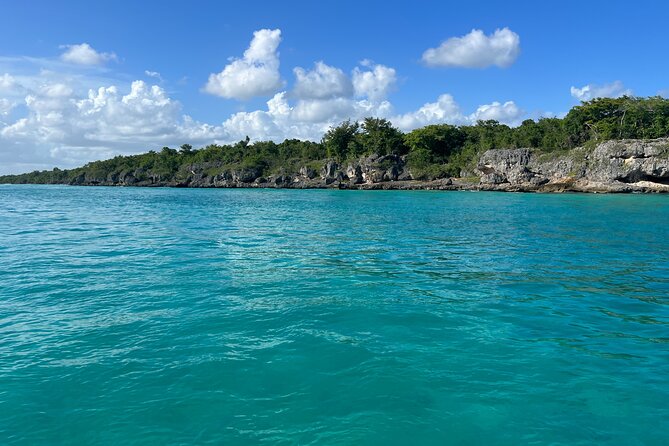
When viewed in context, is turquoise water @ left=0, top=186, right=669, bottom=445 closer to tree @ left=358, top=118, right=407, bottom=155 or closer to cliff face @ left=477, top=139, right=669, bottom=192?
cliff face @ left=477, top=139, right=669, bottom=192

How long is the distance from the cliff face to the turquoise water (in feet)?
253

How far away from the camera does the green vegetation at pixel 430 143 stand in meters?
96.5

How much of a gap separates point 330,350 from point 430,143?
127405mm

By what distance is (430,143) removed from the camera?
131m

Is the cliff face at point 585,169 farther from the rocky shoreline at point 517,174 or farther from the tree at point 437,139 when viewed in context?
the tree at point 437,139

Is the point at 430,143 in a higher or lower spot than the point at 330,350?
higher

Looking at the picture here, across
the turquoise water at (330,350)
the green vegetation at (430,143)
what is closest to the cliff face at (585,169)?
the green vegetation at (430,143)

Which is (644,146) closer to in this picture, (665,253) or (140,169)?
(665,253)

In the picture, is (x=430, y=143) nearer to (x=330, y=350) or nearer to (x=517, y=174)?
(x=517, y=174)

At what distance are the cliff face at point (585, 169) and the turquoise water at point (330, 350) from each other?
253 feet

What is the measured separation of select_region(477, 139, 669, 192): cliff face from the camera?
82.8 m

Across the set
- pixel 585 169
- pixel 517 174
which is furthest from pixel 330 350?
pixel 517 174

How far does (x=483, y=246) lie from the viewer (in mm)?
23125

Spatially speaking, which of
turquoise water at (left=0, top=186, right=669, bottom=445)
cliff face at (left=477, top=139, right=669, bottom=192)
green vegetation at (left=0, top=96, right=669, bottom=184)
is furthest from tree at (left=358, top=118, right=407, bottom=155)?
turquoise water at (left=0, top=186, right=669, bottom=445)
